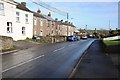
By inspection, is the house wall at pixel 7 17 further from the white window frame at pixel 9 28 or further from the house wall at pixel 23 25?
the house wall at pixel 23 25

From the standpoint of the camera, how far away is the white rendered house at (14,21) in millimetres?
39469

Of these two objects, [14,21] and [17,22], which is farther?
[17,22]

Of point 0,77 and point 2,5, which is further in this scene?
point 2,5

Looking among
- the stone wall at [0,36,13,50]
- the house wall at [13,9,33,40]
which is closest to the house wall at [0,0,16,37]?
the house wall at [13,9,33,40]

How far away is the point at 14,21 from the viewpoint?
1679 inches

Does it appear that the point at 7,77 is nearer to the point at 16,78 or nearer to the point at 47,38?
the point at 16,78

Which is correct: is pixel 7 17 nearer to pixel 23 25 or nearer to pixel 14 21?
pixel 14 21

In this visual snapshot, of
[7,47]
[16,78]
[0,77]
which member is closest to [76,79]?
[16,78]

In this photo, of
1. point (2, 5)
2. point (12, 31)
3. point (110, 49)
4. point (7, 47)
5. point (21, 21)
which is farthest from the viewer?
point (21, 21)

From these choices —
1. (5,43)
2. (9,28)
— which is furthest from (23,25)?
(5,43)

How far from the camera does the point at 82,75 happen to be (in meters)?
12.8

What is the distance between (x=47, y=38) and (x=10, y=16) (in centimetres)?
1232

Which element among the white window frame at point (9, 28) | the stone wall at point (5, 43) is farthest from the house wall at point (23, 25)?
the stone wall at point (5, 43)

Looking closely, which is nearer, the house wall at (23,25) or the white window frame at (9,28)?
the white window frame at (9,28)
